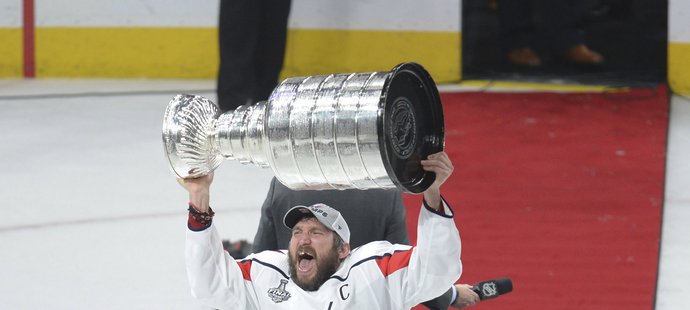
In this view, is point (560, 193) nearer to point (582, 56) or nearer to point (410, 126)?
point (582, 56)

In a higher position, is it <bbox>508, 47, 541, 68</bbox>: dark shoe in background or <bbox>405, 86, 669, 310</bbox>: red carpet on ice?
<bbox>508, 47, 541, 68</bbox>: dark shoe in background

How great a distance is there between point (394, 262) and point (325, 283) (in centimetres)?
20

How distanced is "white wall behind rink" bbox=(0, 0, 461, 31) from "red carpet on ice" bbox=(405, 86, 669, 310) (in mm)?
601

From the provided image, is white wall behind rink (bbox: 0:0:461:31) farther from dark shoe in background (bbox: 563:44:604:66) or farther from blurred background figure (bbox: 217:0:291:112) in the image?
blurred background figure (bbox: 217:0:291:112)

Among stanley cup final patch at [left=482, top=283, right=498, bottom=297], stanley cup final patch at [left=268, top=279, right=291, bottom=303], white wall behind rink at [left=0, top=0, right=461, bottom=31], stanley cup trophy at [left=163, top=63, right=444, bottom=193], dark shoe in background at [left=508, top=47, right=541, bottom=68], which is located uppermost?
stanley cup trophy at [left=163, top=63, right=444, bottom=193]

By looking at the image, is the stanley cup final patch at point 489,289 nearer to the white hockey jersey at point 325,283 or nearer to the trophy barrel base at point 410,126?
the white hockey jersey at point 325,283

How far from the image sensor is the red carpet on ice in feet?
16.6

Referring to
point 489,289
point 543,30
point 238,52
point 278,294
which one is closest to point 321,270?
point 278,294

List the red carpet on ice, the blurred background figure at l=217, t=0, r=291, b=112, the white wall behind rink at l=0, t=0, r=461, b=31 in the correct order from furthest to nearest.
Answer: the white wall behind rink at l=0, t=0, r=461, b=31, the blurred background figure at l=217, t=0, r=291, b=112, the red carpet on ice

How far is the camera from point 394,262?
382 cm

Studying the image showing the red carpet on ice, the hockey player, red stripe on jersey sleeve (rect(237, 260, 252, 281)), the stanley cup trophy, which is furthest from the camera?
the red carpet on ice

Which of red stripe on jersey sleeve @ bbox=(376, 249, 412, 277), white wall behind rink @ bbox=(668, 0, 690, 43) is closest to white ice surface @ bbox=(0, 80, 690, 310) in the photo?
white wall behind rink @ bbox=(668, 0, 690, 43)

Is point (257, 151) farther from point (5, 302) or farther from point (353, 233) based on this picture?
point (5, 302)

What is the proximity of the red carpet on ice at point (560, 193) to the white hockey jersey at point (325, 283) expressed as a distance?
1017mm
